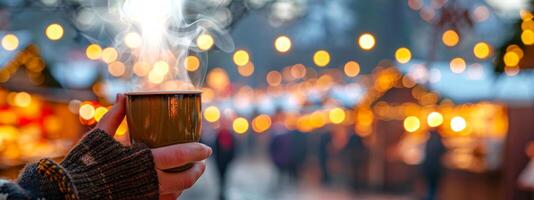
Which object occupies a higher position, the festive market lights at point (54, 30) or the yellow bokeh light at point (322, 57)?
the festive market lights at point (54, 30)

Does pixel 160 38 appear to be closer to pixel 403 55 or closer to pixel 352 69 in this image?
pixel 403 55

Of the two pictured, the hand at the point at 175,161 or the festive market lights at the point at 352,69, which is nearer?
the hand at the point at 175,161

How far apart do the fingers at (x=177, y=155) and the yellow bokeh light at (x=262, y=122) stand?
16246 mm

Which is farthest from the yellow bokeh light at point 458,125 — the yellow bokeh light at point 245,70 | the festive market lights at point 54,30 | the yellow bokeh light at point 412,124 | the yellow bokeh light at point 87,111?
the yellow bokeh light at point 245,70

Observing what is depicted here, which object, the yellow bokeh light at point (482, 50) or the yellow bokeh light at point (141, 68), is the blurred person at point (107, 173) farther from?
the yellow bokeh light at point (482, 50)

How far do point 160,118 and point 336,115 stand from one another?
12824 millimetres

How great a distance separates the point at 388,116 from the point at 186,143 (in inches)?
437

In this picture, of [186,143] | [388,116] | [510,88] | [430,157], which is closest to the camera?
[186,143]

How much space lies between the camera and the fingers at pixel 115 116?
3.64 ft

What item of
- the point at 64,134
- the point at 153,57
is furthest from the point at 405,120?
the point at 153,57

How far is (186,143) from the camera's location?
1.09 meters

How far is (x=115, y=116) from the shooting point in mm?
1141

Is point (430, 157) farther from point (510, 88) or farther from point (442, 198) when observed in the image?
point (510, 88)

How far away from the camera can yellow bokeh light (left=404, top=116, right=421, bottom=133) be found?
10.9 meters
